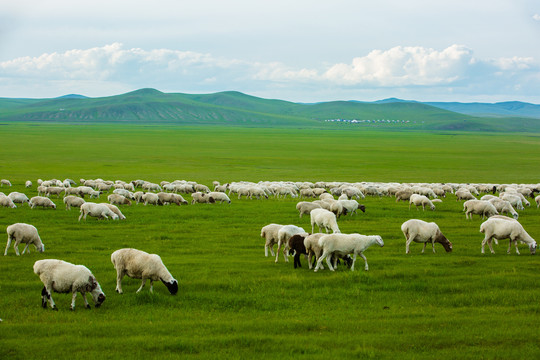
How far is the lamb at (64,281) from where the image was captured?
12039 millimetres

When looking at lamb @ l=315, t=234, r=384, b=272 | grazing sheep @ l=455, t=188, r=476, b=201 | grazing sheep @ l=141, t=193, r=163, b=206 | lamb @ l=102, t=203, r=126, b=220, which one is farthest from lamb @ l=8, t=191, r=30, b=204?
grazing sheep @ l=455, t=188, r=476, b=201

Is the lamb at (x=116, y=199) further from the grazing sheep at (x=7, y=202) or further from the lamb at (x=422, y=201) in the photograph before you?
the lamb at (x=422, y=201)

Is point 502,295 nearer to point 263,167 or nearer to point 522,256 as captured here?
point 522,256

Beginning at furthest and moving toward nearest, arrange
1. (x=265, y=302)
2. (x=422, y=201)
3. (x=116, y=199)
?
(x=116, y=199), (x=422, y=201), (x=265, y=302)

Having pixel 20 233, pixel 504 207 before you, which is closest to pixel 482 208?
pixel 504 207

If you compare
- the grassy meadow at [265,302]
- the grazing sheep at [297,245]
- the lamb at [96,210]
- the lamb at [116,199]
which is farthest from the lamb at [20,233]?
the lamb at [116,199]

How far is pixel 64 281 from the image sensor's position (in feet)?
39.5

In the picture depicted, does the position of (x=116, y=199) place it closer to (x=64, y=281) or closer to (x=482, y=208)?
(x=64, y=281)

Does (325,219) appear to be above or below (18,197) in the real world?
above

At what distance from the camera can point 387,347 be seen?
1002cm

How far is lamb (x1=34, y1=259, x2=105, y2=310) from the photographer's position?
1204 cm

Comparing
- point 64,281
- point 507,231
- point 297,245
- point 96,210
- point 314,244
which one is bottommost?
point 96,210

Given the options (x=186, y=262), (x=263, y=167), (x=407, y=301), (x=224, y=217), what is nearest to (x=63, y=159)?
(x=263, y=167)

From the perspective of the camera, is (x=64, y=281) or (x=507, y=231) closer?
(x=64, y=281)
